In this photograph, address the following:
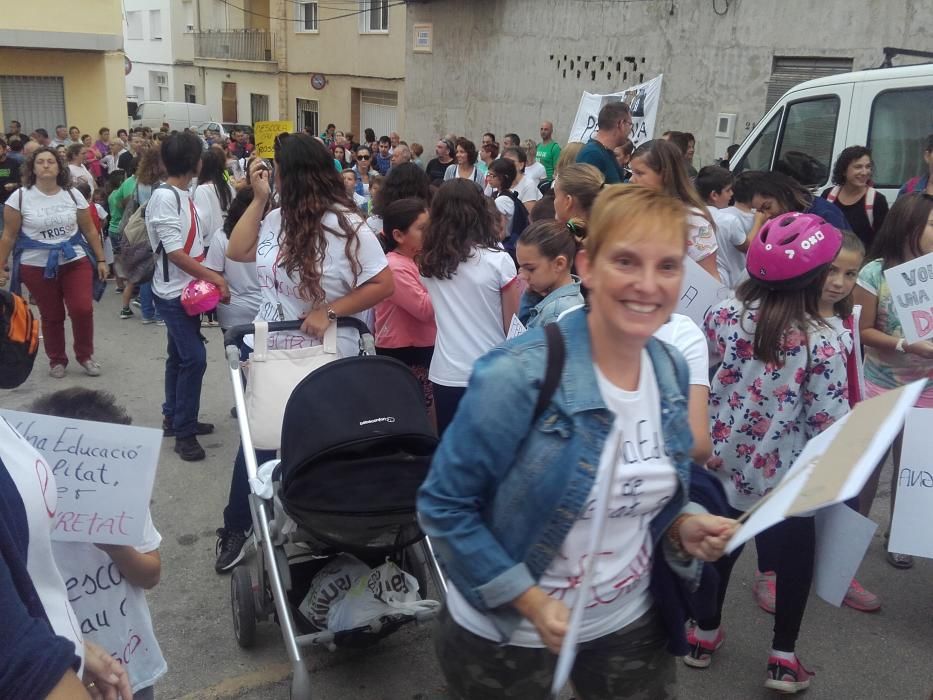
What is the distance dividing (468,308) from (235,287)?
5.72 ft

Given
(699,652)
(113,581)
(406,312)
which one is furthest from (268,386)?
(699,652)

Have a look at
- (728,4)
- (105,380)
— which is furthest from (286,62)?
(105,380)

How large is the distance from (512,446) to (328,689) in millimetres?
1849

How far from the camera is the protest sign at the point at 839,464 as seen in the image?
1406mm

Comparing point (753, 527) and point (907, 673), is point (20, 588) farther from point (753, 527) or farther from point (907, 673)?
point (907, 673)

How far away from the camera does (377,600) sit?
9.68ft

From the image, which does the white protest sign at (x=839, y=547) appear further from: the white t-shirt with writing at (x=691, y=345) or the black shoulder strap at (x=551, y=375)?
the black shoulder strap at (x=551, y=375)

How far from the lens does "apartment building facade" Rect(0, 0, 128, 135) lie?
73.3 ft

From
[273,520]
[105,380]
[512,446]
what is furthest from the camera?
[105,380]

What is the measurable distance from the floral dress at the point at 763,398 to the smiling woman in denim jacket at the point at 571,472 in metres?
1.06

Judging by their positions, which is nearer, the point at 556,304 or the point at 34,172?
the point at 556,304

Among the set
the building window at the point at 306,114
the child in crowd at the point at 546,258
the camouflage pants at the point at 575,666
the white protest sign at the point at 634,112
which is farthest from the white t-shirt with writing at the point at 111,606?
the building window at the point at 306,114

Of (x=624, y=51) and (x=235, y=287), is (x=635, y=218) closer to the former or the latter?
(x=235, y=287)

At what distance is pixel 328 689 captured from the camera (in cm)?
311
